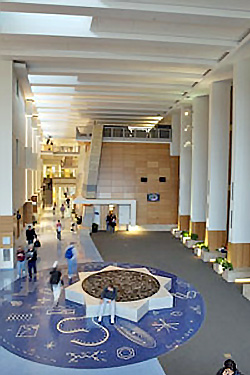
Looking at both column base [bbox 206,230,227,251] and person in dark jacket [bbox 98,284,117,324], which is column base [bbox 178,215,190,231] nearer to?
column base [bbox 206,230,227,251]

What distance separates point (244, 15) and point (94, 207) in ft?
50.1

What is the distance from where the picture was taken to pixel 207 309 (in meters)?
8.80

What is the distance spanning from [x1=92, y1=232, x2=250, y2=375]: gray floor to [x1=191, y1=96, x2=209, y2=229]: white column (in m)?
2.16

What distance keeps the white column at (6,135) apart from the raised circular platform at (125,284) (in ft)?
13.7

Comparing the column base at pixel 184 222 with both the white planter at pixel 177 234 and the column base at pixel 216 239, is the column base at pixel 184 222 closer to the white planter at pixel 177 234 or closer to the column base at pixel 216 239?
the white planter at pixel 177 234

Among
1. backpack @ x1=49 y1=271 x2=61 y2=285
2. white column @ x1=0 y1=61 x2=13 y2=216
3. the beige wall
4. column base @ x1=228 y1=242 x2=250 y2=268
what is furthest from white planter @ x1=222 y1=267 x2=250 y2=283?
the beige wall

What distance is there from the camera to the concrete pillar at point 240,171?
11.2 m

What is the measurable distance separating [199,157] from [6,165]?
380 inches

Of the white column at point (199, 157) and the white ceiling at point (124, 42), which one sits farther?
the white column at point (199, 157)

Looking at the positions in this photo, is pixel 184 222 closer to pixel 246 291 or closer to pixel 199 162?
pixel 199 162

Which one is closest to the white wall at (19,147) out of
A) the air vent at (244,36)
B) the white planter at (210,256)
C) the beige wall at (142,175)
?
the beige wall at (142,175)

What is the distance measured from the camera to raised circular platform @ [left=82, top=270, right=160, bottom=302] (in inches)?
360

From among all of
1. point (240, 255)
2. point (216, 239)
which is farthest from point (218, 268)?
point (216, 239)

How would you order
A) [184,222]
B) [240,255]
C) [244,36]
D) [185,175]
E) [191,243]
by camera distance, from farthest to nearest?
1. [185,175]
2. [184,222]
3. [191,243]
4. [240,255]
5. [244,36]
